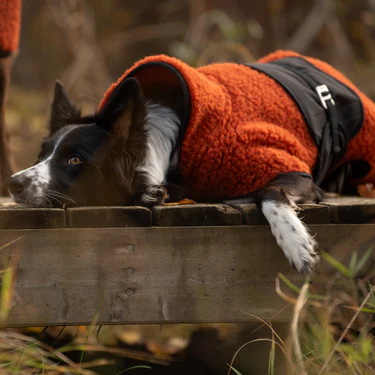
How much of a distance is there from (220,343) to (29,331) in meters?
1.03

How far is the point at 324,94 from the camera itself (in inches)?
114

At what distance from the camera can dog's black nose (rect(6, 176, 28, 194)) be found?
2250mm

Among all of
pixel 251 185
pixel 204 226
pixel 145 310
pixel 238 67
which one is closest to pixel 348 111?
pixel 238 67

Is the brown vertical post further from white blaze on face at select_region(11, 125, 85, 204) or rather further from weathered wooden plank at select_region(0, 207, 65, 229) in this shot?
weathered wooden plank at select_region(0, 207, 65, 229)

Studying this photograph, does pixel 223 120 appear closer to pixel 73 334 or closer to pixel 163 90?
pixel 163 90

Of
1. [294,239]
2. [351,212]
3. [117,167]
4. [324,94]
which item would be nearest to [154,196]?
[117,167]

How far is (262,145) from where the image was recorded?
2545mm

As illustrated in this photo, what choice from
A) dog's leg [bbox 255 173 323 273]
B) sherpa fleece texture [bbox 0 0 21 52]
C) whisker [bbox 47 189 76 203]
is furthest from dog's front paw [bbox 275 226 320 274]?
sherpa fleece texture [bbox 0 0 21 52]

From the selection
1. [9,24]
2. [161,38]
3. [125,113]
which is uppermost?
[9,24]

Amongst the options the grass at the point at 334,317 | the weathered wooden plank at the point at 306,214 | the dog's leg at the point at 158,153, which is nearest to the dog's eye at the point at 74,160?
the dog's leg at the point at 158,153

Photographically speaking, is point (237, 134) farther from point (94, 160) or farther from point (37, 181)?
point (37, 181)

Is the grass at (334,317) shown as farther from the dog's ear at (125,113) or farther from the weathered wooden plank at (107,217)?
the dog's ear at (125,113)

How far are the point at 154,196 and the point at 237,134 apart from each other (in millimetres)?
480

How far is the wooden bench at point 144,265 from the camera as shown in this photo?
2.07 m
